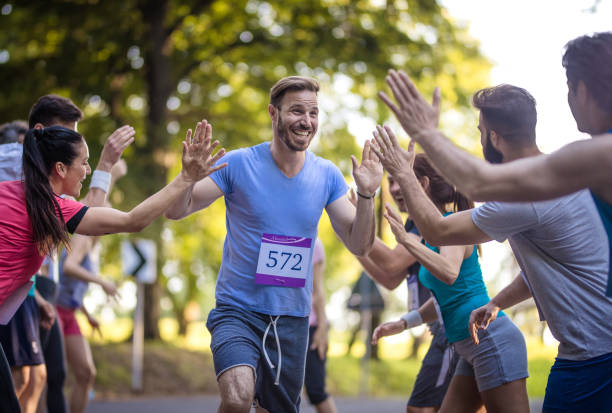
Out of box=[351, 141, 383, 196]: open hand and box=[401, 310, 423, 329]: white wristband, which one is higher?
box=[351, 141, 383, 196]: open hand

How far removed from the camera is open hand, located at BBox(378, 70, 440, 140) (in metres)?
2.48

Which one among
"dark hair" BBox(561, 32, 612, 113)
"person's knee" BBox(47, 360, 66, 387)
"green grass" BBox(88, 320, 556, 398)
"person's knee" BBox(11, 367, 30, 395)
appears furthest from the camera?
"green grass" BBox(88, 320, 556, 398)

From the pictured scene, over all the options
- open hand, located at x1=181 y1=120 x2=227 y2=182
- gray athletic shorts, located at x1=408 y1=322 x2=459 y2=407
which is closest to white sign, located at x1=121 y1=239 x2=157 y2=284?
gray athletic shorts, located at x1=408 y1=322 x2=459 y2=407

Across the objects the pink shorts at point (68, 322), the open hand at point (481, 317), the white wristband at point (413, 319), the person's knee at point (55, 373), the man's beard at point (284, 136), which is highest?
A: the man's beard at point (284, 136)

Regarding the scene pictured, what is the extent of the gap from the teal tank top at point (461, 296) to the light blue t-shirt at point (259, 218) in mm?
766

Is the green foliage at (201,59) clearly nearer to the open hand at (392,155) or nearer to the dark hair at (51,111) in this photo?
the dark hair at (51,111)

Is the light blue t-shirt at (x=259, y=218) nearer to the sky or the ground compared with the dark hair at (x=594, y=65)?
nearer to the ground

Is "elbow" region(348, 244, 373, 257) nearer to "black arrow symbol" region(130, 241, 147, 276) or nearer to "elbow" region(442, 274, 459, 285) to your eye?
"elbow" region(442, 274, 459, 285)

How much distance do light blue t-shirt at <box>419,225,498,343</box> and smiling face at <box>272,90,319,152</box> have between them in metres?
1.05

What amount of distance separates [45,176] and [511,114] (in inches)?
87.8

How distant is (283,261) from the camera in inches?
157

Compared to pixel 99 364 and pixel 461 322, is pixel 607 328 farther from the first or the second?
pixel 99 364

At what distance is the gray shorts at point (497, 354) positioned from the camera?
3.72m

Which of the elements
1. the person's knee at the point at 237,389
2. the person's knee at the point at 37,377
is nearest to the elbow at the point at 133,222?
the person's knee at the point at 237,389
